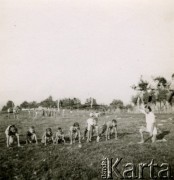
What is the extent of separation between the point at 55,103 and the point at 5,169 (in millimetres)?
2014

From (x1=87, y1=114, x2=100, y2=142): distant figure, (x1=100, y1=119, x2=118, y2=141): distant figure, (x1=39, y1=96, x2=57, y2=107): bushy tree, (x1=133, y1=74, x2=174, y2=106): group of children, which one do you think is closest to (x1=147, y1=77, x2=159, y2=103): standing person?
(x1=133, y1=74, x2=174, y2=106): group of children

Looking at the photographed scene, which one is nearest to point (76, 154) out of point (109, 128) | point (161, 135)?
point (109, 128)

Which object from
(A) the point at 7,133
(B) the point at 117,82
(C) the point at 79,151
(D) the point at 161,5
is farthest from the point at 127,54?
(A) the point at 7,133

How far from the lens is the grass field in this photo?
5262mm

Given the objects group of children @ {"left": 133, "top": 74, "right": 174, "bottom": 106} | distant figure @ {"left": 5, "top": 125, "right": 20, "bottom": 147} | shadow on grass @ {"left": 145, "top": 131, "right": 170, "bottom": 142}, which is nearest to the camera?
distant figure @ {"left": 5, "top": 125, "right": 20, "bottom": 147}

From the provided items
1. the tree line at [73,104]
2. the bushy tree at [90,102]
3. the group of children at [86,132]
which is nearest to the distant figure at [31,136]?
the group of children at [86,132]

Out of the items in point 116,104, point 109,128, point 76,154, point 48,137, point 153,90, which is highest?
point 153,90

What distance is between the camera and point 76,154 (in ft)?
18.7

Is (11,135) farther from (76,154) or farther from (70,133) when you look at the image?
(76,154)

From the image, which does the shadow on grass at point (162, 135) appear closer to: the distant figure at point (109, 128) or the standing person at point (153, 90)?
the standing person at point (153, 90)

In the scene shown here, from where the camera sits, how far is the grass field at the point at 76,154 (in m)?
5.26

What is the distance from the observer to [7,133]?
584 cm

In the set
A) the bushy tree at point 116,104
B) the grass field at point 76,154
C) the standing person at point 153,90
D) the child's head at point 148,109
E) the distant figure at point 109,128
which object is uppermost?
the standing person at point 153,90

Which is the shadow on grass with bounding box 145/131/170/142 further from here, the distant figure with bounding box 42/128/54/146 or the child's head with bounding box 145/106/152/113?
the distant figure with bounding box 42/128/54/146
